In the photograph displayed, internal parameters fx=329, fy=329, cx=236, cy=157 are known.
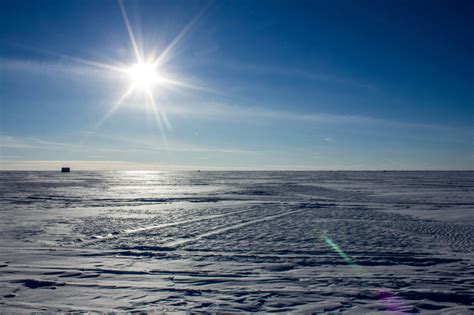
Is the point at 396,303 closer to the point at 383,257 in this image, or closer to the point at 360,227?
the point at 383,257

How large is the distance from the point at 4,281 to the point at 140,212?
38.0 feet

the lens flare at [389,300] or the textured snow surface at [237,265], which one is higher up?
the lens flare at [389,300]

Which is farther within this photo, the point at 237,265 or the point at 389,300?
the point at 237,265

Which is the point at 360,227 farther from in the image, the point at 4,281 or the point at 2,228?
the point at 2,228

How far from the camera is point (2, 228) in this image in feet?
41.9

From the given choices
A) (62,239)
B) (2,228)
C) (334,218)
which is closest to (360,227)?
(334,218)

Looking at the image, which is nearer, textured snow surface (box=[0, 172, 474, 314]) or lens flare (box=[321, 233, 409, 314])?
lens flare (box=[321, 233, 409, 314])

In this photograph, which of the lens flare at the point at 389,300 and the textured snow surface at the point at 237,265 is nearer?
the lens flare at the point at 389,300

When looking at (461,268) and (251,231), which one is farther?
(251,231)

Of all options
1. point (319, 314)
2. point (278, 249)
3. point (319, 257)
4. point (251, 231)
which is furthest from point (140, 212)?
point (319, 314)

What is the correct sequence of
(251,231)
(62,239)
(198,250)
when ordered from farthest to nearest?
(251,231) → (62,239) → (198,250)

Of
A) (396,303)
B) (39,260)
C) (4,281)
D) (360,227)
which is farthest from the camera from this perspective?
(360,227)

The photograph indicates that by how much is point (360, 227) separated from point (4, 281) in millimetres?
12005

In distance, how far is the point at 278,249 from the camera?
32.0 ft
